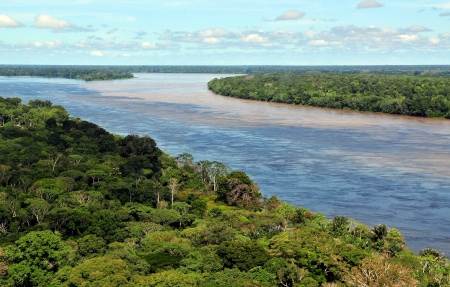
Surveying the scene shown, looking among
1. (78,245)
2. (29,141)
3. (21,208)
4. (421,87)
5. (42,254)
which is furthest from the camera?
(421,87)

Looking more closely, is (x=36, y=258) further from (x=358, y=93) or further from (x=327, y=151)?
(x=358, y=93)

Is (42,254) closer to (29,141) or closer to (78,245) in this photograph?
(78,245)

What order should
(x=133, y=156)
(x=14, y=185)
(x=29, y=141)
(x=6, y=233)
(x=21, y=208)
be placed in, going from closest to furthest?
(x=6, y=233), (x=21, y=208), (x=14, y=185), (x=133, y=156), (x=29, y=141)

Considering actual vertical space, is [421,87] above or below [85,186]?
above

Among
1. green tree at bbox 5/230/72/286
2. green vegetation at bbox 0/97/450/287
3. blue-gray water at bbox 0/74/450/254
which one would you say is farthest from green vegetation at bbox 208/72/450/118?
green tree at bbox 5/230/72/286

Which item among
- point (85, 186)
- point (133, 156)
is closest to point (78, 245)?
point (85, 186)

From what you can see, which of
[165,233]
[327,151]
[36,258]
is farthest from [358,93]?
[36,258]
